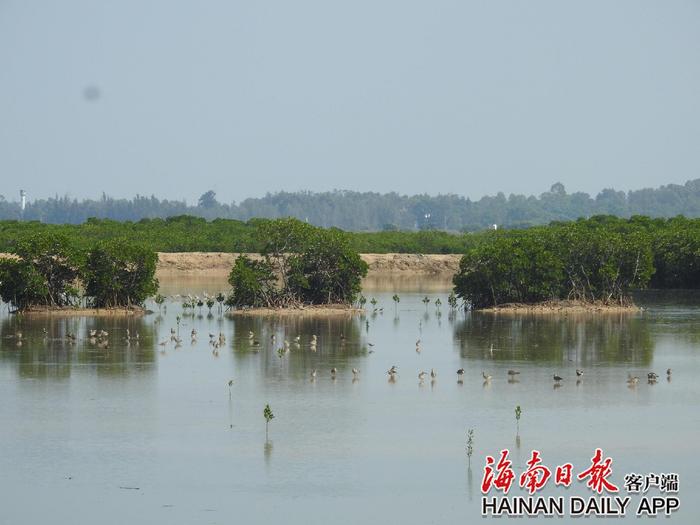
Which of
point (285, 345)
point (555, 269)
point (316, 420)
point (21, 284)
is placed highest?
point (555, 269)

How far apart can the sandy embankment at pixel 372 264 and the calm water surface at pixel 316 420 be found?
166ft

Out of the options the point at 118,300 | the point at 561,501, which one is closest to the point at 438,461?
the point at 561,501

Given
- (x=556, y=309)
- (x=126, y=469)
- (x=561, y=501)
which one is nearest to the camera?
(x=561, y=501)

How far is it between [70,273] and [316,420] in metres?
31.3

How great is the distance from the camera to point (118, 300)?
210 ft

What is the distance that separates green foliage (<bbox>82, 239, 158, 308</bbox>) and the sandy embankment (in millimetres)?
39538

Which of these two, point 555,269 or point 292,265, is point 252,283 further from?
point 555,269

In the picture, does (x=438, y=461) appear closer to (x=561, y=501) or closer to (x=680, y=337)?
(x=561, y=501)

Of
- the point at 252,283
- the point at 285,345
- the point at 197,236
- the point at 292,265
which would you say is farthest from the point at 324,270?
the point at 197,236

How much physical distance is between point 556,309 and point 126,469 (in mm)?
40148

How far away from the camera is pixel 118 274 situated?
62.8m

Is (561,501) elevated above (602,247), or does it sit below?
below

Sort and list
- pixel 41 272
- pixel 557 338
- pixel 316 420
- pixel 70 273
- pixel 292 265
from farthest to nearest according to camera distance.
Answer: pixel 292 265, pixel 70 273, pixel 41 272, pixel 557 338, pixel 316 420

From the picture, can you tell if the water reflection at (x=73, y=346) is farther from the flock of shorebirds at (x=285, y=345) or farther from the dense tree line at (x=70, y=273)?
the dense tree line at (x=70, y=273)
